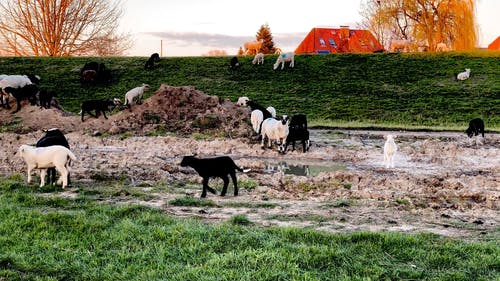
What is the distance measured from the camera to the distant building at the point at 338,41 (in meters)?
55.1

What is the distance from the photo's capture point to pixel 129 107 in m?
21.5

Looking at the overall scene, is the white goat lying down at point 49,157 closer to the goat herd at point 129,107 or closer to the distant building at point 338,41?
the goat herd at point 129,107

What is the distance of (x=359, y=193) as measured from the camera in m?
9.46

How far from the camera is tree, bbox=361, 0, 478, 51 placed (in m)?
44.6

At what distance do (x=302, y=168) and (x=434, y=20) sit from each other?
123ft

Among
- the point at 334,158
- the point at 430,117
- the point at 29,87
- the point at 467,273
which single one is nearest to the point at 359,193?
the point at 467,273

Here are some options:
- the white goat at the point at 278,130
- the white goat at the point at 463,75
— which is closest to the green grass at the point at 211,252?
the white goat at the point at 278,130

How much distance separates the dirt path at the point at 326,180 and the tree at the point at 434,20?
2907cm

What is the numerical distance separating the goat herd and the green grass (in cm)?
189

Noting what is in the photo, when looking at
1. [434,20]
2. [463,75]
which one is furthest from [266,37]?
[463,75]

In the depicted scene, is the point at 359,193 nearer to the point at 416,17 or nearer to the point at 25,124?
the point at 25,124

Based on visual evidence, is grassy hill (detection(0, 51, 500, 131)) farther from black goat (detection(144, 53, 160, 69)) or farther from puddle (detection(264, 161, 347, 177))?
puddle (detection(264, 161, 347, 177))

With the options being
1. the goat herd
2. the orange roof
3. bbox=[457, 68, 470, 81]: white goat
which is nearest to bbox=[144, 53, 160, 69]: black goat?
the goat herd

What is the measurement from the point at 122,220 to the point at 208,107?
14.1m
